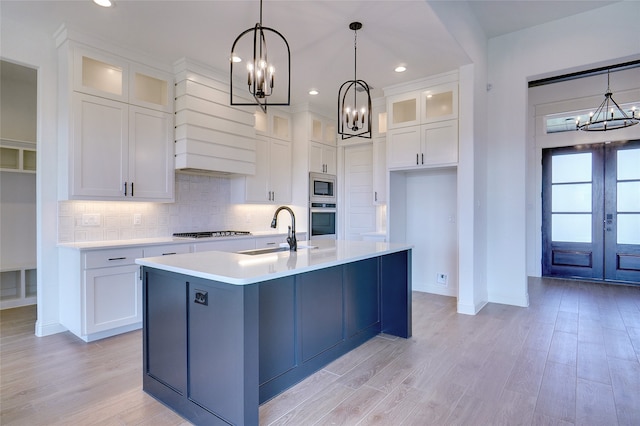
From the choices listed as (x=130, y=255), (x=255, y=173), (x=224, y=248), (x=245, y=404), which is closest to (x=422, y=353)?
(x=245, y=404)

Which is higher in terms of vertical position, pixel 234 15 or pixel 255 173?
pixel 234 15

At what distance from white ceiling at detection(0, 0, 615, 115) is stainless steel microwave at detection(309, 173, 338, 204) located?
1734mm

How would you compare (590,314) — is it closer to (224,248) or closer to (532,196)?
(532,196)

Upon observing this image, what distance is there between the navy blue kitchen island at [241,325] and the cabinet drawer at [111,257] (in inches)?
50.1

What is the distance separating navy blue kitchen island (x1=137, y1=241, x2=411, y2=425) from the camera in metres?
1.73

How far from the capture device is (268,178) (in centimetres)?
519

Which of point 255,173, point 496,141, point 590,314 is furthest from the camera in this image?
point 255,173

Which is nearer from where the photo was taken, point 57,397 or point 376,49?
point 57,397

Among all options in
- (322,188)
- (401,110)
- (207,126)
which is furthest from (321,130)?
(207,126)

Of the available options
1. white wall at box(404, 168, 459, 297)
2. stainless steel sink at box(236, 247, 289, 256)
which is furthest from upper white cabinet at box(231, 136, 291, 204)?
stainless steel sink at box(236, 247, 289, 256)

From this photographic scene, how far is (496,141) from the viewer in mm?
4477

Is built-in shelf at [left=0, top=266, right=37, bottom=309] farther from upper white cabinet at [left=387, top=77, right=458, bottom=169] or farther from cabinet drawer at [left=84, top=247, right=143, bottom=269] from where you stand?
upper white cabinet at [left=387, top=77, right=458, bottom=169]

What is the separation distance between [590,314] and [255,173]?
4.60 metres

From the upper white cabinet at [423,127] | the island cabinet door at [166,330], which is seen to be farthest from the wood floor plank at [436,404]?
the upper white cabinet at [423,127]
